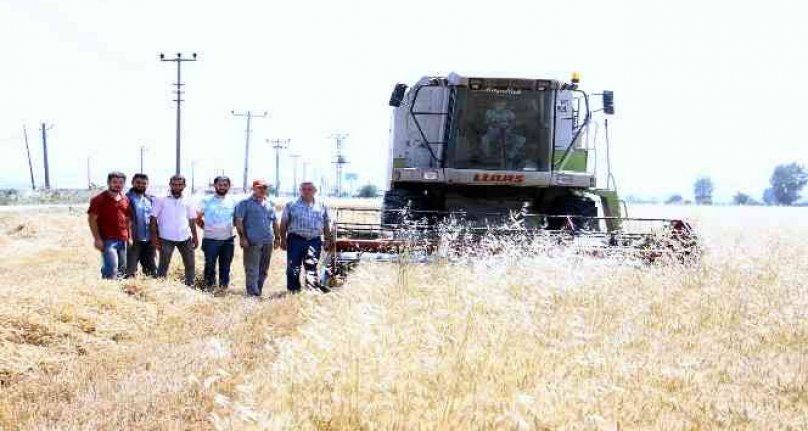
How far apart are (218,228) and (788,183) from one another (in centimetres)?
15172

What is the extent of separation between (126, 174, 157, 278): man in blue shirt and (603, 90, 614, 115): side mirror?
A: 18.5 ft

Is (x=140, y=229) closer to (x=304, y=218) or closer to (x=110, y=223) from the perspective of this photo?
(x=110, y=223)

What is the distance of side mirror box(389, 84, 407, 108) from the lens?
9867mm

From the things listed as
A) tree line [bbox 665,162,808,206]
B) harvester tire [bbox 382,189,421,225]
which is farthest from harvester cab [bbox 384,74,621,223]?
tree line [bbox 665,162,808,206]

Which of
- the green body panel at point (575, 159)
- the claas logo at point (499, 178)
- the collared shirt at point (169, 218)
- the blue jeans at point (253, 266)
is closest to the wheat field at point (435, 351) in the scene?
the blue jeans at point (253, 266)

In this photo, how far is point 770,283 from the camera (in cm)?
682

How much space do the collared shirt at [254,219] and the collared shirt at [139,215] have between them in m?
1.01

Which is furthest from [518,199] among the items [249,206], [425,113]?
[249,206]

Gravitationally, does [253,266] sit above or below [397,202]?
below

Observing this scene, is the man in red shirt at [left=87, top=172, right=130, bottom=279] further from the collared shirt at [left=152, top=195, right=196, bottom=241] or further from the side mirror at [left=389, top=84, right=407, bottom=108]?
the side mirror at [left=389, top=84, right=407, bottom=108]

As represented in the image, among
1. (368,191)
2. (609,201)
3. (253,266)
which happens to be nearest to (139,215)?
(253,266)

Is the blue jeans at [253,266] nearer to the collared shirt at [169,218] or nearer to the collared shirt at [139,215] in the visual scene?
the collared shirt at [169,218]

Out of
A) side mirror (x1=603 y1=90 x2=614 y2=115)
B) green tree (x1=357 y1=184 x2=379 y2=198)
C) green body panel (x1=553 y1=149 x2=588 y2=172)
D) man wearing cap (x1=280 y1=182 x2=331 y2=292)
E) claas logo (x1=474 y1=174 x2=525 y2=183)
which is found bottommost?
green tree (x1=357 y1=184 x2=379 y2=198)

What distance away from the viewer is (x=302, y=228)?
8.56 metres
